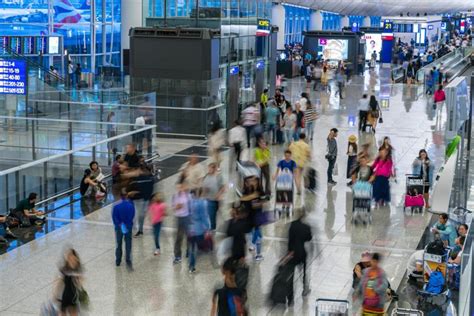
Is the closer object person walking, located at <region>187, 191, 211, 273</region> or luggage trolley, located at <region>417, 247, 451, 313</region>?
luggage trolley, located at <region>417, 247, 451, 313</region>

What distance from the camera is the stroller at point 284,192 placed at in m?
17.1

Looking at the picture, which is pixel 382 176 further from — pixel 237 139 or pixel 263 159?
pixel 237 139

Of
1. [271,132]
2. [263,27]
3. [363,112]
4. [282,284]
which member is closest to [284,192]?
[282,284]

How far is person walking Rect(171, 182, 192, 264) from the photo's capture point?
44.9 ft

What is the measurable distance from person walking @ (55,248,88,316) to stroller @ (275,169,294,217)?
7.28 meters

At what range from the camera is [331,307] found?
36.0 feet

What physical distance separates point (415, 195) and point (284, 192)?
2.92m

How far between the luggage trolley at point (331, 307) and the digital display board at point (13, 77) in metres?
15.5

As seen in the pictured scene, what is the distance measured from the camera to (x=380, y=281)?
10945 mm

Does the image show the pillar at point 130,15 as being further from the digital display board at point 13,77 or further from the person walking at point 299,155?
the person walking at point 299,155

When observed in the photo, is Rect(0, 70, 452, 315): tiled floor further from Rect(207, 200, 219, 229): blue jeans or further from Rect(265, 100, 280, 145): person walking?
Rect(265, 100, 280, 145): person walking

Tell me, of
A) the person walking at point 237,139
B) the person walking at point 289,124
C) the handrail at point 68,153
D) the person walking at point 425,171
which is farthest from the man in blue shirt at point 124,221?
Result: the person walking at point 289,124

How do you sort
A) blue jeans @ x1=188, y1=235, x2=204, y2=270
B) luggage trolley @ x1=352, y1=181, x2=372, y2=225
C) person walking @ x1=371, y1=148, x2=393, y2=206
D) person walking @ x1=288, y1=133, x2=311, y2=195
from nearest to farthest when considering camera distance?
blue jeans @ x1=188, y1=235, x2=204, y2=270 → luggage trolley @ x1=352, y1=181, x2=372, y2=225 → person walking @ x1=371, y1=148, x2=393, y2=206 → person walking @ x1=288, y1=133, x2=311, y2=195

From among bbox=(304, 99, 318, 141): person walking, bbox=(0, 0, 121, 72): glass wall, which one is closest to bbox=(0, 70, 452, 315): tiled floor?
bbox=(304, 99, 318, 141): person walking
